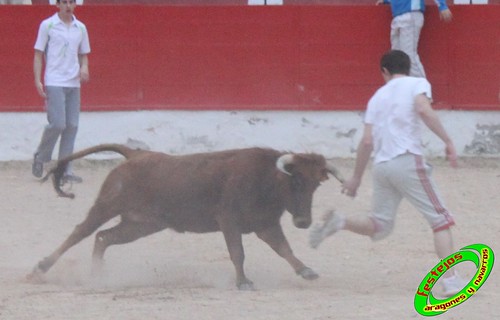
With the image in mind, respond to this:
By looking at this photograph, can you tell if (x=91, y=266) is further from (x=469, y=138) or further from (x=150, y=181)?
→ (x=469, y=138)

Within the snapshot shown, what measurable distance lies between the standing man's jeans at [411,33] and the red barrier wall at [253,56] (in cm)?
25

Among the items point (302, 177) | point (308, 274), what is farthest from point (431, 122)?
point (308, 274)

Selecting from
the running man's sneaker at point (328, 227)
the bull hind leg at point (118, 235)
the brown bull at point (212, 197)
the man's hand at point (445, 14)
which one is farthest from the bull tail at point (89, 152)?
the man's hand at point (445, 14)

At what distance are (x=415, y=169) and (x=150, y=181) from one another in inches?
71.2

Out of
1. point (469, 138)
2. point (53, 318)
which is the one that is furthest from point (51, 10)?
point (53, 318)

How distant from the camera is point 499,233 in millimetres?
9125

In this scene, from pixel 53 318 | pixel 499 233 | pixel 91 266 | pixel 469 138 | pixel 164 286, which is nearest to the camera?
pixel 53 318

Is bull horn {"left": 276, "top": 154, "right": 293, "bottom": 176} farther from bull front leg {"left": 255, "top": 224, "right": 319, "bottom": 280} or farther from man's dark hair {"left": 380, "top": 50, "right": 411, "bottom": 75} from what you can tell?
man's dark hair {"left": 380, "top": 50, "right": 411, "bottom": 75}

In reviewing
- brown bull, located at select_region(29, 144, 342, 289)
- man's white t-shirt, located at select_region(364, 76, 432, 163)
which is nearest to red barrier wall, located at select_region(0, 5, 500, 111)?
brown bull, located at select_region(29, 144, 342, 289)

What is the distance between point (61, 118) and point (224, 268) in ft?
9.70

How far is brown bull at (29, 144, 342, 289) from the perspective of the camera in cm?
755

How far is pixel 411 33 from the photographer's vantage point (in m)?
11.8

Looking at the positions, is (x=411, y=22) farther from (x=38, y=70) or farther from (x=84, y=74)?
(x=38, y=70)

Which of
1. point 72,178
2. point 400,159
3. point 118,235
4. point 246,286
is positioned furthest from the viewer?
point 72,178
